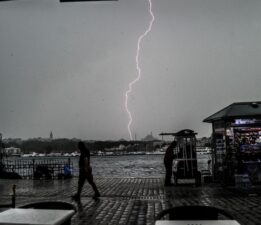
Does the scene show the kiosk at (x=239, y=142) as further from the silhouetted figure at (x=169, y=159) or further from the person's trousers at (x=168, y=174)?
the person's trousers at (x=168, y=174)

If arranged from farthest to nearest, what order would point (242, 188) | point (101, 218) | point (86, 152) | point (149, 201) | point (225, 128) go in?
1. point (225, 128)
2. point (242, 188)
3. point (86, 152)
4. point (149, 201)
5. point (101, 218)

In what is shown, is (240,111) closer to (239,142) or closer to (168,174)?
(239,142)

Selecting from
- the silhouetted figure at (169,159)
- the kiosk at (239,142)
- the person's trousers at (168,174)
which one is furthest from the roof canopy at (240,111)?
the person's trousers at (168,174)

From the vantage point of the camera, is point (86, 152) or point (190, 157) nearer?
point (86, 152)

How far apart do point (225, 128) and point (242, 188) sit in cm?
252

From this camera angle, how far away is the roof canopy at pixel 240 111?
16.8m

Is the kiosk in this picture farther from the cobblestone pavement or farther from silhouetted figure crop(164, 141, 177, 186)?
silhouetted figure crop(164, 141, 177, 186)

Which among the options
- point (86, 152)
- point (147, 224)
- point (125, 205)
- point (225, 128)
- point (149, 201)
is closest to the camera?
point (147, 224)

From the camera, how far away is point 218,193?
14.7 m

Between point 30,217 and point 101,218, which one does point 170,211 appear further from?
point 101,218

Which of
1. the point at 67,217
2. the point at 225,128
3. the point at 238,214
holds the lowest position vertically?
the point at 238,214

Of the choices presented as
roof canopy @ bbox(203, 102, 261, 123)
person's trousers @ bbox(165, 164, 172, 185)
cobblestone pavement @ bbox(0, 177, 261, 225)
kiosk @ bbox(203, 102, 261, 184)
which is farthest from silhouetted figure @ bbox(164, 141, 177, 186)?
roof canopy @ bbox(203, 102, 261, 123)

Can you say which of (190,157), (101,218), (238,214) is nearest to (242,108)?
(190,157)

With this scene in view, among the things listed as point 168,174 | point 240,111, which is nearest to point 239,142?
point 240,111
